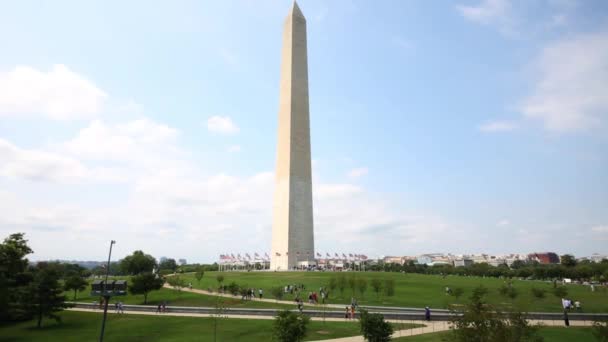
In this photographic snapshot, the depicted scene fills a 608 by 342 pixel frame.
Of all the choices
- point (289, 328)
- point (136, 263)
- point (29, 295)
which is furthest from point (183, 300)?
point (136, 263)

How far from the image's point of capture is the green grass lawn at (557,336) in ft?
80.0

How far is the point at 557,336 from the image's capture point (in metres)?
25.8

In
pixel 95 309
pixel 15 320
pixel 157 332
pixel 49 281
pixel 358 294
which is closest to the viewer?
pixel 157 332

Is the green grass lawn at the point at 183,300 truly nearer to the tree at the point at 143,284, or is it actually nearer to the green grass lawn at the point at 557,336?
the tree at the point at 143,284

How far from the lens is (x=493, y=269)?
88.8 metres

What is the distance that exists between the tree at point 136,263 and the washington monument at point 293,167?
22158mm

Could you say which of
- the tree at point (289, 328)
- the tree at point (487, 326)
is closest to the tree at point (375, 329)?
the tree at point (289, 328)

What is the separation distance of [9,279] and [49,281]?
701cm

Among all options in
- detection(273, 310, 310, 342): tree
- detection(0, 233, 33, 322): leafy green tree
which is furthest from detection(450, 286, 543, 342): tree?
detection(0, 233, 33, 322): leafy green tree

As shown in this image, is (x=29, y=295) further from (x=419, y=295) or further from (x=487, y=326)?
(x=487, y=326)

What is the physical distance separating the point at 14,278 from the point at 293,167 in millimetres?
47283

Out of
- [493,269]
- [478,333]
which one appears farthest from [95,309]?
[493,269]

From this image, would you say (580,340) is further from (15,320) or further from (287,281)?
(15,320)

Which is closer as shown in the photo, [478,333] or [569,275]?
[478,333]
